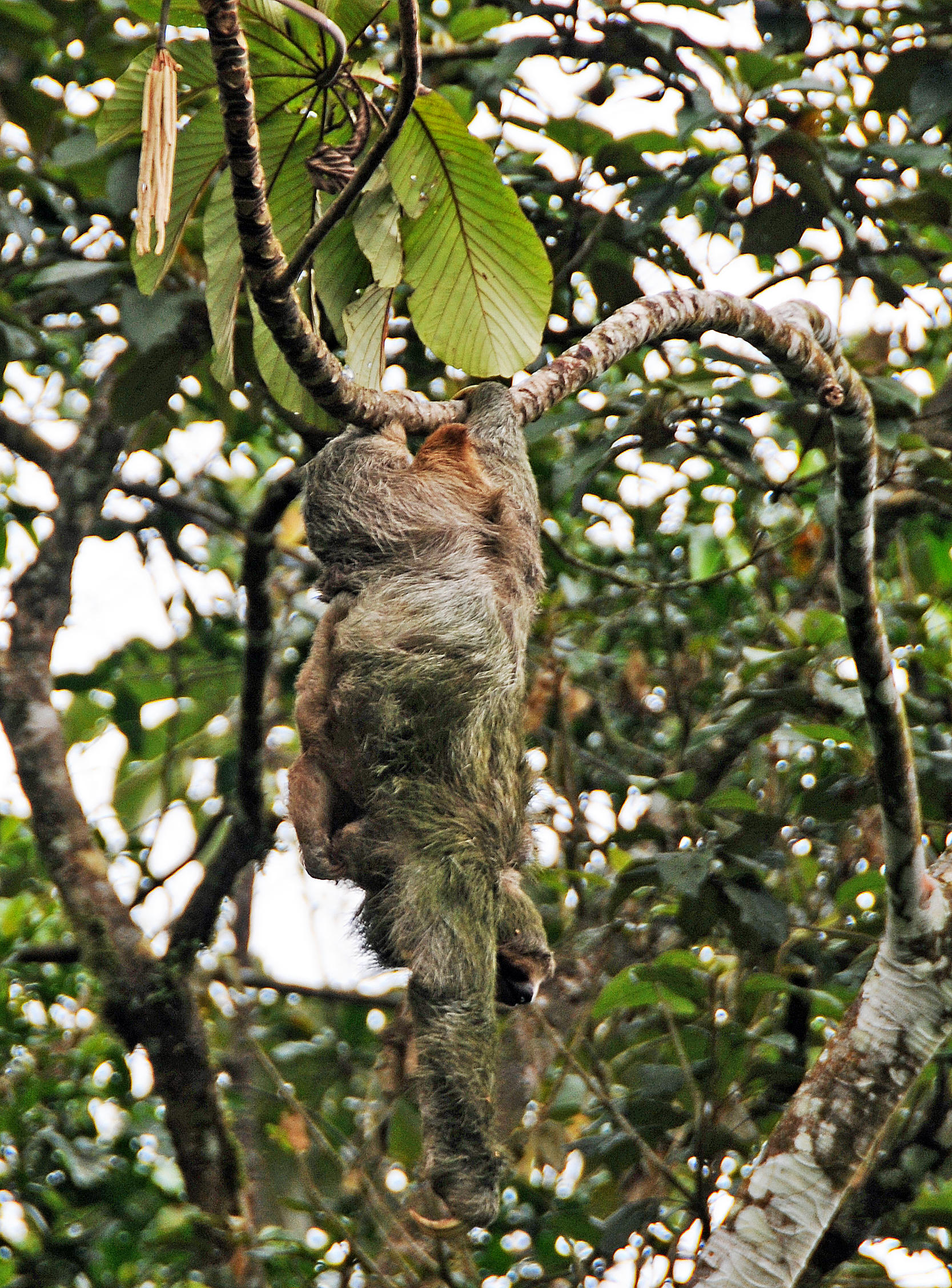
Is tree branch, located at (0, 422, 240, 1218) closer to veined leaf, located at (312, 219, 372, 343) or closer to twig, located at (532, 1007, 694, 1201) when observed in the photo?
twig, located at (532, 1007, 694, 1201)

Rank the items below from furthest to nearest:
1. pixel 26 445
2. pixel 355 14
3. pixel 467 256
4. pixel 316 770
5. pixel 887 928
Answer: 1. pixel 26 445
2. pixel 887 928
3. pixel 467 256
4. pixel 316 770
5. pixel 355 14

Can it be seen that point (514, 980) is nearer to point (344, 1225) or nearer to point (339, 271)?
point (344, 1225)

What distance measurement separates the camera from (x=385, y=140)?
1.85m

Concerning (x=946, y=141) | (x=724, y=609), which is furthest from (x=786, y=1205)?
(x=946, y=141)

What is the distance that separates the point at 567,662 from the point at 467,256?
2511 mm

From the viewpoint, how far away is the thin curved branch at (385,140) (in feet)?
5.85

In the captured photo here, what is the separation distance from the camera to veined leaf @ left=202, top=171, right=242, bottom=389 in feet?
8.04

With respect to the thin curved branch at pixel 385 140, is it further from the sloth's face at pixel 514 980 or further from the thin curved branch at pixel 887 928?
the sloth's face at pixel 514 980

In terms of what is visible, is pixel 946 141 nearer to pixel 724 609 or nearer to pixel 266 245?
pixel 724 609

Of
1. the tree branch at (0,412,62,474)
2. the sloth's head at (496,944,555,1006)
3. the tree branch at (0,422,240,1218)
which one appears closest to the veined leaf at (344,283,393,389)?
the sloth's head at (496,944,555,1006)

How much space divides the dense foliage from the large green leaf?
11mm

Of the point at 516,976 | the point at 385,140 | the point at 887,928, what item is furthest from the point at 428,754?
the point at 887,928

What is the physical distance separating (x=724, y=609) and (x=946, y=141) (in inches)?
84.8

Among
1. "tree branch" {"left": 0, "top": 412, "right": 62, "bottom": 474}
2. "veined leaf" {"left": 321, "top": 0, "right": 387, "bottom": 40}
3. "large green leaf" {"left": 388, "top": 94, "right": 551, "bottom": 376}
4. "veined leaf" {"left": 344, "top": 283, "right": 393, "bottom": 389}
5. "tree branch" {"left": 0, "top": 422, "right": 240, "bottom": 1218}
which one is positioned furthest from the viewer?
"tree branch" {"left": 0, "top": 412, "right": 62, "bottom": 474}
